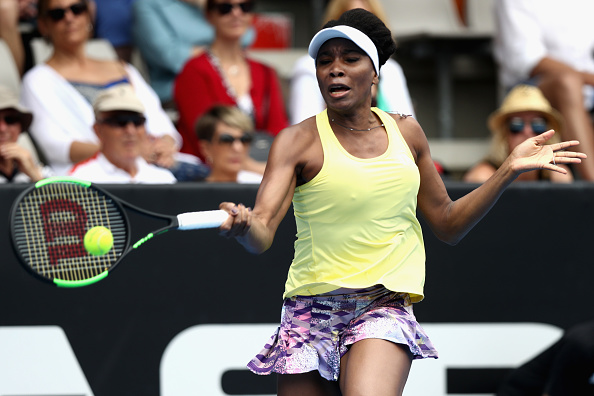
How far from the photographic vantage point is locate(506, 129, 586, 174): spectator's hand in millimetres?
3188

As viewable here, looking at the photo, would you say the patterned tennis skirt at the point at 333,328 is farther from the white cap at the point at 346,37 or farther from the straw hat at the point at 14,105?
the straw hat at the point at 14,105

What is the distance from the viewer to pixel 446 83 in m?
7.80

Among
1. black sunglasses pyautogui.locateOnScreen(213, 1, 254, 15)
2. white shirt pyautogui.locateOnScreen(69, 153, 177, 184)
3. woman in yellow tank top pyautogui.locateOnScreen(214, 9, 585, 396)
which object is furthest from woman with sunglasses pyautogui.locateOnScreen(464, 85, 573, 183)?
woman in yellow tank top pyautogui.locateOnScreen(214, 9, 585, 396)

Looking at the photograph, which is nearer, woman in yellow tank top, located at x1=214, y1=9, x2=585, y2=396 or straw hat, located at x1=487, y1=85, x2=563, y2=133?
woman in yellow tank top, located at x1=214, y1=9, x2=585, y2=396

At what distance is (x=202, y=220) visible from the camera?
9.62 feet

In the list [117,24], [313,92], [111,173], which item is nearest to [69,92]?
[111,173]

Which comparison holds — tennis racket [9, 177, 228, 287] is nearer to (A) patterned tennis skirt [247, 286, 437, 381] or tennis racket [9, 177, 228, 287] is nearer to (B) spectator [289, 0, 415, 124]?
(A) patterned tennis skirt [247, 286, 437, 381]

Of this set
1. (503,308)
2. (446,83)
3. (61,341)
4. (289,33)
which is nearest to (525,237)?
(503,308)

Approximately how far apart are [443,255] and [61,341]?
6.28 ft

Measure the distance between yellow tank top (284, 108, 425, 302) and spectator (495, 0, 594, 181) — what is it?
339 centimetres

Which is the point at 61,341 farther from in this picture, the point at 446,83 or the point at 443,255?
the point at 446,83

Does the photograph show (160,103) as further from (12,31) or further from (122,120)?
(122,120)

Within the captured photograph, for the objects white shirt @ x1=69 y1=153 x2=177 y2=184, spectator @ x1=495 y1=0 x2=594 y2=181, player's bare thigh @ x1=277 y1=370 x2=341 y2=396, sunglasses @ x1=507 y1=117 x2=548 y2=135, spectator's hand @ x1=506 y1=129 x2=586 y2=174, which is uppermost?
spectator @ x1=495 y1=0 x2=594 y2=181

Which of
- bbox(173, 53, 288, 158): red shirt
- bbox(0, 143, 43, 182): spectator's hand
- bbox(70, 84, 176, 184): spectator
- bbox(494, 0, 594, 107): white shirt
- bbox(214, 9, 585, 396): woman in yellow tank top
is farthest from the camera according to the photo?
bbox(494, 0, 594, 107): white shirt
